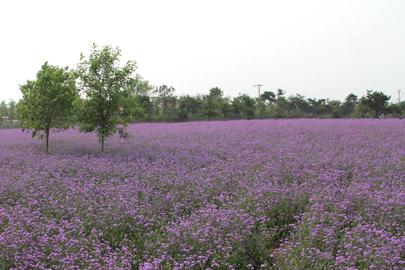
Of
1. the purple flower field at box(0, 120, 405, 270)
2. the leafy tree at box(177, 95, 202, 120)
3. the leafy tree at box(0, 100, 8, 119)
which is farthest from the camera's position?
the leafy tree at box(0, 100, 8, 119)

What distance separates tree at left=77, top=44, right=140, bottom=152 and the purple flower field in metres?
3.45

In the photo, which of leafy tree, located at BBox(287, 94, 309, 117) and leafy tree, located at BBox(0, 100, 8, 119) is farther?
leafy tree, located at BBox(0, 100, 8, 119)

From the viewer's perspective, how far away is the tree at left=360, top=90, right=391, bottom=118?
36.8m

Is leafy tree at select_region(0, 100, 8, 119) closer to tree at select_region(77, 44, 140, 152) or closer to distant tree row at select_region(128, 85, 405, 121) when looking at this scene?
distant tree row at select_region(128, 85, 405, 121)

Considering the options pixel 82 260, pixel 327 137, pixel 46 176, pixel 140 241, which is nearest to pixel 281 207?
pixel 140 241

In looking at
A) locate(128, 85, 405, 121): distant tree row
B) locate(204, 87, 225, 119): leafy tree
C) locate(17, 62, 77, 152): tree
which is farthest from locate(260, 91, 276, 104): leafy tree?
locate(17, 62, 77, 152): tree

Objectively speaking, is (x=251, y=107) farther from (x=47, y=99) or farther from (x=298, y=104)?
(x=47, y=99)

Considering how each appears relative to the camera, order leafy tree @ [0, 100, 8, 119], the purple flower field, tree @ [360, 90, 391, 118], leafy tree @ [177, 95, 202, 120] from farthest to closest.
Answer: leafy tree @ [0, 100, 8, 119] < leafy tree @ [177, 95, 202, 120] < tree @ [360, 90, 391, 118] < the purple flower field

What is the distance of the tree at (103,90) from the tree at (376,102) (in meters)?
27.5

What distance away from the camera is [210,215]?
19.7 feet

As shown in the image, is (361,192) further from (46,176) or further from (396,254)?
(46,176)

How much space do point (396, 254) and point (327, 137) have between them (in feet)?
39.5

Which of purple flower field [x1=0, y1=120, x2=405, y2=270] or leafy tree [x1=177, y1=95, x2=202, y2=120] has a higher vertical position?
leafy tree [x1=177, y1=95, x2=202, y2=120]

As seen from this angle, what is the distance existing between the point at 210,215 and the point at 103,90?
9515mm
